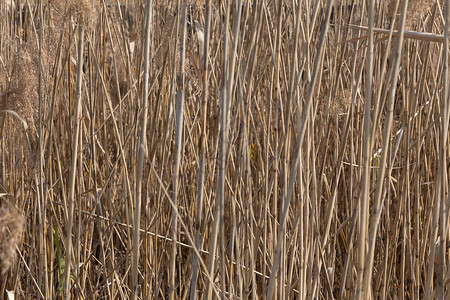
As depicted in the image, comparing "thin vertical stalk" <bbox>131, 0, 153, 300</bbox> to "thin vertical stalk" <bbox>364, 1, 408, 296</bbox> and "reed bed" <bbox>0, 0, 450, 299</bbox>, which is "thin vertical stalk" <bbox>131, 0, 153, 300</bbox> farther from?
"thin vertical stalk" <bbox>364, 1, 408, 296</bbox>

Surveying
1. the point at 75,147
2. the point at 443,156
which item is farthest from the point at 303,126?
the point at 75,147

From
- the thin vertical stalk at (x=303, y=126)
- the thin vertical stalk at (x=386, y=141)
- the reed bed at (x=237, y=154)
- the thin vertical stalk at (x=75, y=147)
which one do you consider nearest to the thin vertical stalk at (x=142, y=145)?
the reed bed at (x=237, y=154)

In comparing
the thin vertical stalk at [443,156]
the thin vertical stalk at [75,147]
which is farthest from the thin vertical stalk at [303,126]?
the thin vertical stalk at [75,147]

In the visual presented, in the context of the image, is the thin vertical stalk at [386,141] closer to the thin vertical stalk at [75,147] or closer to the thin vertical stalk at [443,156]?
the thin vertical stalk at [443,156]

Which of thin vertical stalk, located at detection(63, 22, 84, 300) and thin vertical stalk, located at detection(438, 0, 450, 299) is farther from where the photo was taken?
thin vertical stalk, located at detection(63, 22, 84, 300)

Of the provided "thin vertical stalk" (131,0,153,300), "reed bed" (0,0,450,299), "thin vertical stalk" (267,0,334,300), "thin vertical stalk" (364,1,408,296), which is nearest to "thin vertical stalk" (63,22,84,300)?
"reed bed" (0,0,450,299)

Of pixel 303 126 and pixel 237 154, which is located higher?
pixel 303 126

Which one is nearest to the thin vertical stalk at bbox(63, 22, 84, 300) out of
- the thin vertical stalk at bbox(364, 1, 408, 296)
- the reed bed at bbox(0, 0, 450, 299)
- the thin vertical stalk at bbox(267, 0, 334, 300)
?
the reed bed at bbox(0, 0, 450, 299)

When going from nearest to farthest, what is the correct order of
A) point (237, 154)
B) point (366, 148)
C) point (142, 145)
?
point (366, 148) < point (142, 145) < point (237, 154)

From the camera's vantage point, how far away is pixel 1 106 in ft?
3.25

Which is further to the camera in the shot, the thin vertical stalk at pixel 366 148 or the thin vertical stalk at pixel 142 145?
the thin vertical stalk at pixel 142 145

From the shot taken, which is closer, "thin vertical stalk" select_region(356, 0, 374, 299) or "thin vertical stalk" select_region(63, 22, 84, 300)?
"thin vertical stalk" select_region(356, 0, 374, 299)

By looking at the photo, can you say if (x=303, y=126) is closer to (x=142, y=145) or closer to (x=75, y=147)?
(x=142, y=145)

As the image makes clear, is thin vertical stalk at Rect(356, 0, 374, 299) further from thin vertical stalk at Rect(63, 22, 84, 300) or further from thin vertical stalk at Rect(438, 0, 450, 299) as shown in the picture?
thin vertical stalk at Rect(63, 22, 84, 300)
